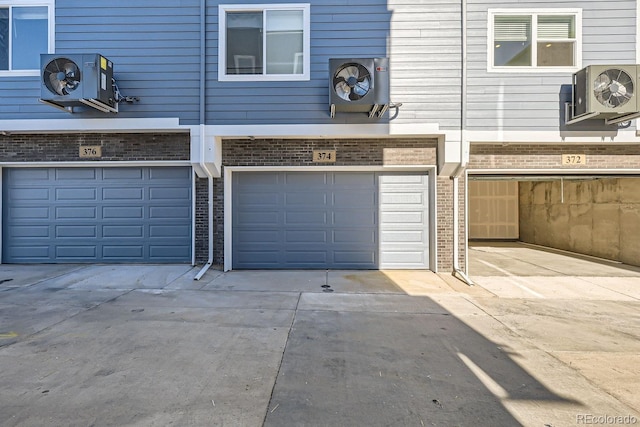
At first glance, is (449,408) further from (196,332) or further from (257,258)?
(257,258)

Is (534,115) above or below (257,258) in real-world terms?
above

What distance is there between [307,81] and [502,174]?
4.90 m

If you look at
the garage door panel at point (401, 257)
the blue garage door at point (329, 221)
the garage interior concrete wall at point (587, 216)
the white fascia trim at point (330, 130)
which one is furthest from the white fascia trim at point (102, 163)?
the garage interior concrete wall at point (587, 216)

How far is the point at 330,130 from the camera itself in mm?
6910

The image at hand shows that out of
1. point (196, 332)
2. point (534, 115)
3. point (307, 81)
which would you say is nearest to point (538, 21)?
point (534, 115)

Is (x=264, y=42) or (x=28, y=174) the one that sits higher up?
(x=264, y=42)

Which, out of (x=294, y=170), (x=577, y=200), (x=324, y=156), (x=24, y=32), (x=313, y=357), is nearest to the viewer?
(x=313, y=357)

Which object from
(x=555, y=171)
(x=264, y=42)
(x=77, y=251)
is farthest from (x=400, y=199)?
(x=77, y=251)

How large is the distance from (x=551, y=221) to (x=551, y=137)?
6.95m

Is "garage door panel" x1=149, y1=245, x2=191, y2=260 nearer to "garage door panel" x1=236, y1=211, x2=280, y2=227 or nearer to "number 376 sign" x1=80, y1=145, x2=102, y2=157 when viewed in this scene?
"garage door panel" x1=236, y1=211, x2=280, y2=227

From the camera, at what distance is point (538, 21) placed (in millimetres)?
6902

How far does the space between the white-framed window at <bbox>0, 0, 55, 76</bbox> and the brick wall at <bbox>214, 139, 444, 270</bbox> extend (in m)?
4.34

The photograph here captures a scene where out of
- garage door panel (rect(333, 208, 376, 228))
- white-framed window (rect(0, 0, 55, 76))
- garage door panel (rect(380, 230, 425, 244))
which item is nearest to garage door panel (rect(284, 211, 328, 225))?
garage door panel (rect(333, 208, 376, 228))

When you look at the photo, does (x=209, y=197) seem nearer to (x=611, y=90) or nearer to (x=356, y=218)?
(x=356, y=218)
